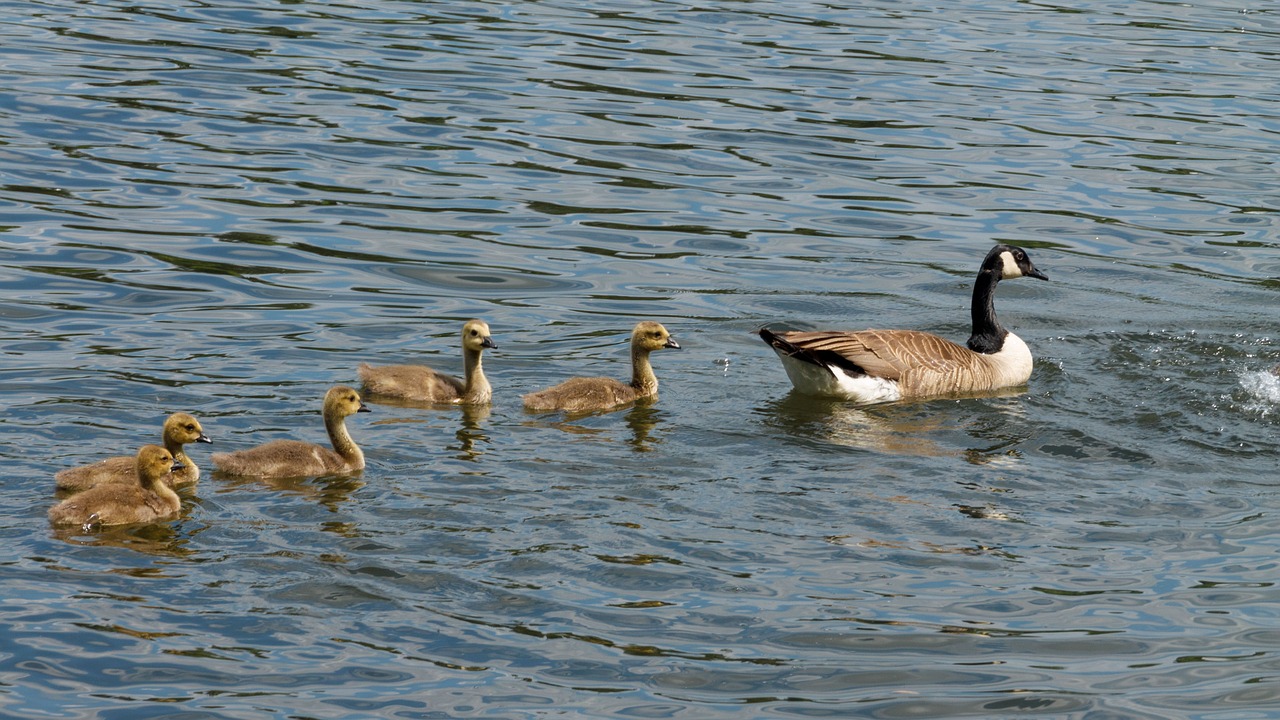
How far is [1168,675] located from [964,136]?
1507 cm

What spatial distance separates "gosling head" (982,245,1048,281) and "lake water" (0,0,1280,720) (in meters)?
0.77

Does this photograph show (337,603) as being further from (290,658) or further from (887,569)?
(887,569)

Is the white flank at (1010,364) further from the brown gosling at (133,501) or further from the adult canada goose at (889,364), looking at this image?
the brown gosling at (133,501)

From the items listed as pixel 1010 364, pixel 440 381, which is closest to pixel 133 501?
pixel 440 381

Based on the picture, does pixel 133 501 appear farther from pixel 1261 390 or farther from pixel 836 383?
pixel 1261 390

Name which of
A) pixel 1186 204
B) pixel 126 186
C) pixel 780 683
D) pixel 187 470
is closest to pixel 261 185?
pixel 126 186

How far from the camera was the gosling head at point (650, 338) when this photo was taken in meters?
13.8

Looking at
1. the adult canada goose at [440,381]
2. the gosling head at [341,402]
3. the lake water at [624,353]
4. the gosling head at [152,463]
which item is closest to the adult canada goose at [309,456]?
the gosling head at [341,402]

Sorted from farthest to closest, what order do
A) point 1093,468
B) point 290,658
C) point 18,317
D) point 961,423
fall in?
1. point 18,317
2. point 961,423
3. point 1093,468
4. point 290,658

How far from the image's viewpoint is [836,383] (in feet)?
46.1

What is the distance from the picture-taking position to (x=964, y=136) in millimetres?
23297

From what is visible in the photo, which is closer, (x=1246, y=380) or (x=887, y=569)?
(x=887, y=569)

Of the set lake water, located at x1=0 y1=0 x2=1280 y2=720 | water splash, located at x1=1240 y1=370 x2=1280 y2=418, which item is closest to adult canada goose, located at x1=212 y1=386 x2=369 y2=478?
lake water, located at x1=0 y1=0 x2=1280 y2=720

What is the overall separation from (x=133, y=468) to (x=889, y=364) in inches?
235
